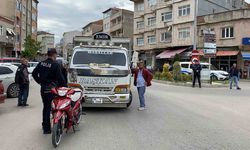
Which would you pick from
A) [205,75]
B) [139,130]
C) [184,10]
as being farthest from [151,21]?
[139,130]

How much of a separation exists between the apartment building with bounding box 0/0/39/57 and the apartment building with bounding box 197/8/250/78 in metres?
31.5

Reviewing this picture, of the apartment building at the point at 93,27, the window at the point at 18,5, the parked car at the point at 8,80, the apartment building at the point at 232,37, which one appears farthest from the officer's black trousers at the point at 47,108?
the apartment building at the point at 93,27

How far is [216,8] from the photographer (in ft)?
162

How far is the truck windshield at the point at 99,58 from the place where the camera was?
11070 millimetres

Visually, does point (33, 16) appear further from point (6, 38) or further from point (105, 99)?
point (105, 99)

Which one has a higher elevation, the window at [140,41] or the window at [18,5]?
the window at [18,5]

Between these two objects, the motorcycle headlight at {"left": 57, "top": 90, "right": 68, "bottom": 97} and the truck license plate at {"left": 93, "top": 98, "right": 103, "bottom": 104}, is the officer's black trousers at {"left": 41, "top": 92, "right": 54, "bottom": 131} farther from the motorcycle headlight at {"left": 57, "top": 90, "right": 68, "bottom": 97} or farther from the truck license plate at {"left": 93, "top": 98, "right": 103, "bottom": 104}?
the truck license plate at {"left": 93, "top": 98, "right": 103, "bottom": 104}

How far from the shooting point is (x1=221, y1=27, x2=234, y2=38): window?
38750 millimetres

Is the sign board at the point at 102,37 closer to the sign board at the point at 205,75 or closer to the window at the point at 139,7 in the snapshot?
the sign board at the point at 205,75

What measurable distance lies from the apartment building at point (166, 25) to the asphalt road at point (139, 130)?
31.5 m

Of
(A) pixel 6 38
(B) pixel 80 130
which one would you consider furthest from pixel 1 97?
(A) pixel 6 38

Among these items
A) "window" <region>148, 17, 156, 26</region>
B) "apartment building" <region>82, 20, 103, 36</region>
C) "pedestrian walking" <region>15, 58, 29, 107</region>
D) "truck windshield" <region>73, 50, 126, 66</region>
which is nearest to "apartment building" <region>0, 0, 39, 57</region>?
"window" <region>148, 17, 156, 26</region>

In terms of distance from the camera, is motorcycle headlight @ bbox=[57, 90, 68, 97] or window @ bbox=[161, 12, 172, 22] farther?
window @ bbox=[161, 12, 172, 22]

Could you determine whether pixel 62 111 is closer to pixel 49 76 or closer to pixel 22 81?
pixel 49 76
